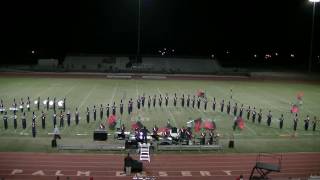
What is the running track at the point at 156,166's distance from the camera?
13.8m

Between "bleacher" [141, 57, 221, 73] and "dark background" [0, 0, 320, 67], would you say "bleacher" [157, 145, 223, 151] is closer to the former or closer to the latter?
"bleacher" [141, 57, 221, 73]

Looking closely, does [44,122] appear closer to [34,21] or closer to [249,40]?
[34,21]

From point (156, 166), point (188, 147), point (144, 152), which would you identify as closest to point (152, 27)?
point (188, 147)

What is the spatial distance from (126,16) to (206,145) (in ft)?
166

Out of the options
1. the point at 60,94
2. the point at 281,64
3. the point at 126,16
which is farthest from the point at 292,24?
the point at 60,94

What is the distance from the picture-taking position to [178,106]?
1086 inches

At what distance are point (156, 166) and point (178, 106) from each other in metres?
12.9

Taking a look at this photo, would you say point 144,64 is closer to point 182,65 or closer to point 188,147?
point 182,65

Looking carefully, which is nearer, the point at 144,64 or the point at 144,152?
the point at 144,152

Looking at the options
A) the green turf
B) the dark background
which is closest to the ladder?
the green turf

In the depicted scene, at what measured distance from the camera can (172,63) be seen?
57.6 metres

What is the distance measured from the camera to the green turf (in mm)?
18453

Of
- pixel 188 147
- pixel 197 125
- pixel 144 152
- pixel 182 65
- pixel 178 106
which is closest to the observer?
pixel 144 152

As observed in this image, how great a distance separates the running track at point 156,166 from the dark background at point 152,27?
1916 inches
